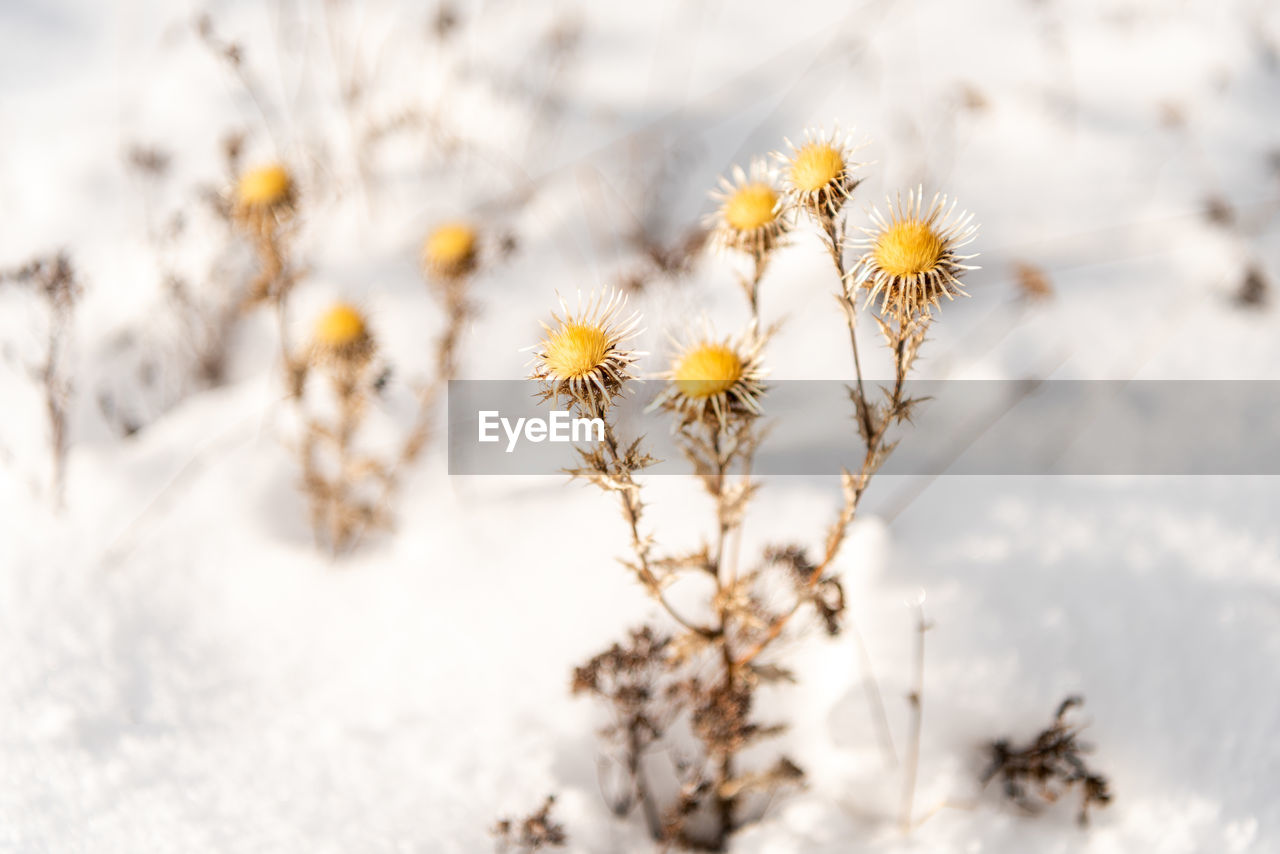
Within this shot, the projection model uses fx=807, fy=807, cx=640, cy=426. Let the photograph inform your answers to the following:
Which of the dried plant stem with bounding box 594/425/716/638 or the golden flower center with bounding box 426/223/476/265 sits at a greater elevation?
the golden flower center with bounding box 426/223/476/265

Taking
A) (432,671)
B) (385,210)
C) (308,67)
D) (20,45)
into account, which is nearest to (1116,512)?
(432,671)

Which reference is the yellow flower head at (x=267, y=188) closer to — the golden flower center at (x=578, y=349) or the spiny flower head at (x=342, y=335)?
the spiny flower head at (x=342, y=335)

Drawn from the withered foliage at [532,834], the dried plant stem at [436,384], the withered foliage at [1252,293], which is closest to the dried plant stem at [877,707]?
the withered foliage at [532,834]

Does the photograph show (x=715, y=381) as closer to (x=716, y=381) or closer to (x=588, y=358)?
(x=716, y=381)

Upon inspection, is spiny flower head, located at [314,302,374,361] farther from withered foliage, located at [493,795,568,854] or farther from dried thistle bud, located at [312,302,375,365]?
withered foliage, located at [493,795,568,854]

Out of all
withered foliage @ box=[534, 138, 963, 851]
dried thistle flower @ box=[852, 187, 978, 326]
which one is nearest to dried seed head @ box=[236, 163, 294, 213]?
withered foliage @ box=[534, 138, 963, 851]

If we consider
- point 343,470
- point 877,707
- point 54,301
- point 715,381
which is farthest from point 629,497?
point 54,301
